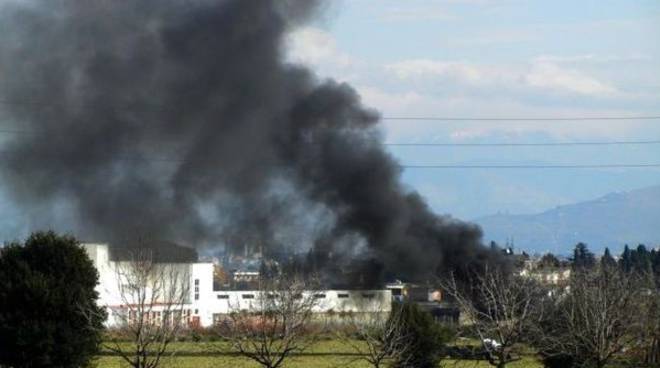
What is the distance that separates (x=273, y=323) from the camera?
5319 centimetres

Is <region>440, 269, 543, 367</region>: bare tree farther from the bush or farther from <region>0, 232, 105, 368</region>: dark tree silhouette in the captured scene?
<region>0, 232, 105, 368</region>: dark tree silhouette

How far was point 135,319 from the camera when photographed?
42.9 m

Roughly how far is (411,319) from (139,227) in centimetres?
3750

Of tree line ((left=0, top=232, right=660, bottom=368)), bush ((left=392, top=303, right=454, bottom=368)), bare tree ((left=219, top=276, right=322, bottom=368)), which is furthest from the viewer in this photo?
bush ((left=392, top=303, right=454, bottom=368))

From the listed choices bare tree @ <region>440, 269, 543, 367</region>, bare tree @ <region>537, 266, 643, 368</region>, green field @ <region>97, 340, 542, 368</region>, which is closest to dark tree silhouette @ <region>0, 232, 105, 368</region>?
green field @ <region>97, 340, 542, 368</region>

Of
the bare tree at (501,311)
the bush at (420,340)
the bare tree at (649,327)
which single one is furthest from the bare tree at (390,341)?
the bare tree at (649,327)

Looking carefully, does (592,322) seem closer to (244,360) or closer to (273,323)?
(273,323)

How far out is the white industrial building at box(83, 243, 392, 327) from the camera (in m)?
78.6

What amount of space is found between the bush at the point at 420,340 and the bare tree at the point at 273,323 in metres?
4.24

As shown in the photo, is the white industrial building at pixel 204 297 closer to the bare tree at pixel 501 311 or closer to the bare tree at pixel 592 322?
the bare tree at pixel 501 311

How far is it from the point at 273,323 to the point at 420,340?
6487mm

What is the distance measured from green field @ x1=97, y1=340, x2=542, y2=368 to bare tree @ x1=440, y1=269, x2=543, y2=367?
2.37 meters

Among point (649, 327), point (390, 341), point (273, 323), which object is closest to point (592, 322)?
point (390, 341)

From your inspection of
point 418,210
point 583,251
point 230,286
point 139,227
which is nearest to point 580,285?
point 418,210
